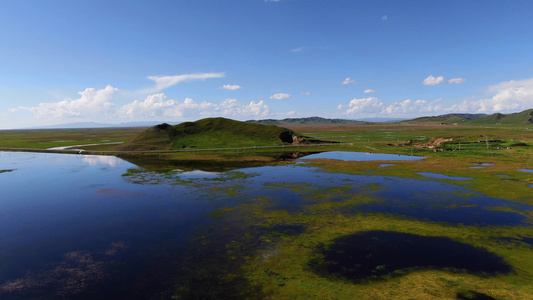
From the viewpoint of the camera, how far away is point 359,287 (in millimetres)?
15141

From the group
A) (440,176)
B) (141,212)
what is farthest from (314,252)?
(440,176)

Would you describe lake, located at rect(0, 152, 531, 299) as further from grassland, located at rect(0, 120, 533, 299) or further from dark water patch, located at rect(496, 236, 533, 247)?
dark water patch, located at rect(496, 236, 533, 247)

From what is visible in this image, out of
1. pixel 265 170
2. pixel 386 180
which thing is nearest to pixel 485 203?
pixel 386 180

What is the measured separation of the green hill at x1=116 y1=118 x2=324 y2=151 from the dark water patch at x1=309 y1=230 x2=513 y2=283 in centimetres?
8632

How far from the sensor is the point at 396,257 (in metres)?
18.5

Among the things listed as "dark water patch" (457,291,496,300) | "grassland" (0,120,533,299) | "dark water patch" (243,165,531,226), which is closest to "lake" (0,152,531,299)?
"dark water patch" (243,165,531,226)

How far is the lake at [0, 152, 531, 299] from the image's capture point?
55.0ft

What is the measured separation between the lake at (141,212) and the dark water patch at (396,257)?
516 centimetres

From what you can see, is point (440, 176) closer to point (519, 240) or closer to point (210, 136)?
point (519, 240)

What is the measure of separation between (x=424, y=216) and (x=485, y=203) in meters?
9.68

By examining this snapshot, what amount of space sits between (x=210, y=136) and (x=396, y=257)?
102770 mm

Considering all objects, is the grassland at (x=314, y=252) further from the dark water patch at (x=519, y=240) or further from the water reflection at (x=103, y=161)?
the water reflection at (x=103, y=161)

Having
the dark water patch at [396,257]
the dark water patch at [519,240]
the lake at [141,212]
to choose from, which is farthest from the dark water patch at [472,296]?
the lake at [141,212]

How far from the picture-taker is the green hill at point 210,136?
101 metres
